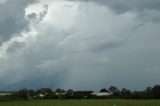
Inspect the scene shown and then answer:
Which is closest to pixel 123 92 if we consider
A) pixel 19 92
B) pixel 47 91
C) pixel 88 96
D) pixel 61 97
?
pixel 88 96

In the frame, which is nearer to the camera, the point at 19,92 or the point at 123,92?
the point at 123,92

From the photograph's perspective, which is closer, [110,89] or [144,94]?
[144,94]

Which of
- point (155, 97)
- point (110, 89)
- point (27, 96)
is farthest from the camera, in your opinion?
point (110, 89)

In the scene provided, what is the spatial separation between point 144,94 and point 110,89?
131 ft

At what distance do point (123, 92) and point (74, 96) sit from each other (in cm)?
2095

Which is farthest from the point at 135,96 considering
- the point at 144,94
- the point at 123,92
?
the point at 123,92

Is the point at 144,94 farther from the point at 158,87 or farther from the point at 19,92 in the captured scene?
the point at 19,92

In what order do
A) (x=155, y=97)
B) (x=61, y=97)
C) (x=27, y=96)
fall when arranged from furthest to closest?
(x=27, y=96)
(x=61, y=97)
(x=155, y=97)

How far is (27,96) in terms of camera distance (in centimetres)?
16212

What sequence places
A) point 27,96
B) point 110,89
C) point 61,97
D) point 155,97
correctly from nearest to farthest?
1. point 155,97
2. point 61,97
3. point 27,96
4. point 110,89

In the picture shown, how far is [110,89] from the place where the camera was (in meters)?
178

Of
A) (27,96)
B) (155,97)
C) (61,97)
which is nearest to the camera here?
(155,97)

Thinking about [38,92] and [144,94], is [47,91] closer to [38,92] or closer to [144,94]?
[38,92]

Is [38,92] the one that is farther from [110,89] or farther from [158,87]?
[158,87]
